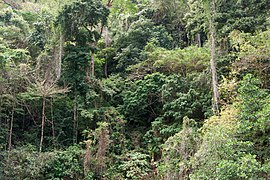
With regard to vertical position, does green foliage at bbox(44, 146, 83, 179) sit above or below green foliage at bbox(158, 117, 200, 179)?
below

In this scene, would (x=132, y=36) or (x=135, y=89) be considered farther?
(x=132, y=36)

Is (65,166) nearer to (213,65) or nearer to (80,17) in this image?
(80,17)

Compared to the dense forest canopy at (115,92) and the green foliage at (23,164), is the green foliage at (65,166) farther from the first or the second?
the green foliage at (23,164)

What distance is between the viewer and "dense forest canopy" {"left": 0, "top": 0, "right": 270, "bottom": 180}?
27.4 ft

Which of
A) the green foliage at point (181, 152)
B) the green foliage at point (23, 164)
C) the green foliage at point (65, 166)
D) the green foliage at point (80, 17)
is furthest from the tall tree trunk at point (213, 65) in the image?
the green foliage at point (23, 164)

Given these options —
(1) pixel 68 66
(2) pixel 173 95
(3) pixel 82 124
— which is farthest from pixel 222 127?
(1) pixel 68 66

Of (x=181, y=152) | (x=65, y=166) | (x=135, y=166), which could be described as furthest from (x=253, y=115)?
(x=65, y=166)

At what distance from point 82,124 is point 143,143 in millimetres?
2382

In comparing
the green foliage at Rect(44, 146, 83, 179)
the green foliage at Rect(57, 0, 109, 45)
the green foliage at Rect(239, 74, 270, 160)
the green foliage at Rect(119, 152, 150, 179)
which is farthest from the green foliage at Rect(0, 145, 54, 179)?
the green foliage at Rect(239, 74, 270, 160)

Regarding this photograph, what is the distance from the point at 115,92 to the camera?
11719mm

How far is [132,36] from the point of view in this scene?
13750 millimetres

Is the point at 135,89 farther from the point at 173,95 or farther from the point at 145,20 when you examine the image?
the point at 145,20

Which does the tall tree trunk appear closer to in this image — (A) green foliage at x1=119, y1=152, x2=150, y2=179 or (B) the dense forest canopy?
(B) the dense forest canopy

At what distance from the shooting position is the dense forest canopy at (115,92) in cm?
835
